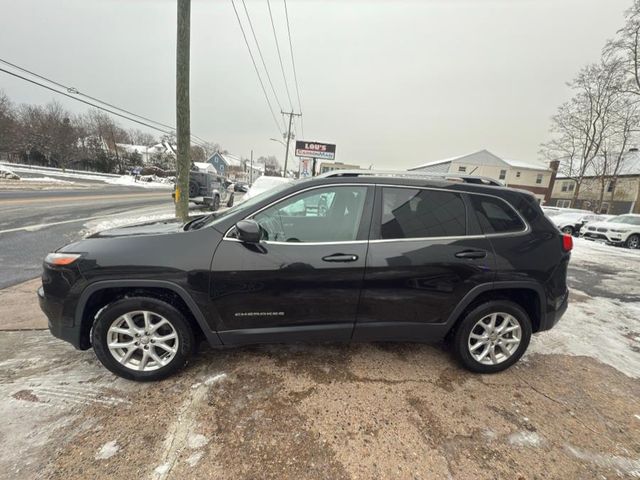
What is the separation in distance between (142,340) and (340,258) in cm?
172

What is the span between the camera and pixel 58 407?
2.10 meters

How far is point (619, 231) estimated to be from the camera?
12.8 meters

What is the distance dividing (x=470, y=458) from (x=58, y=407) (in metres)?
2.89

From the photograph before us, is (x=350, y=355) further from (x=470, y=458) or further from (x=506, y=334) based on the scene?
(x=506, y=334)

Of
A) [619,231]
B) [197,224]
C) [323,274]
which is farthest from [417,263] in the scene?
[619,231]

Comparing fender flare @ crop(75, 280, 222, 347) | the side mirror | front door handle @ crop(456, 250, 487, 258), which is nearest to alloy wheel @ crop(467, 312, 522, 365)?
front door handle @ crop(456, 250, 487, 258)

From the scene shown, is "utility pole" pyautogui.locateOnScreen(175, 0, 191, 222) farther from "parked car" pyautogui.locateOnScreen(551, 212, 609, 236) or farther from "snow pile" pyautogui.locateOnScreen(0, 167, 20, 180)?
"snow pile" pyautogui.locateOnScreen(0, 167, 20, 180)

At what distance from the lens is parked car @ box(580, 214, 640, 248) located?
12.6m

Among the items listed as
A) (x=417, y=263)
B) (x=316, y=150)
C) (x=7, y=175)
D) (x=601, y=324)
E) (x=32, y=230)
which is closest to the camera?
(x=417, y=263)

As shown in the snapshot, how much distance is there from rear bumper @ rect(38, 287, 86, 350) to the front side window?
1.65m

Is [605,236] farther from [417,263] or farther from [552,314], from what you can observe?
[417,263]

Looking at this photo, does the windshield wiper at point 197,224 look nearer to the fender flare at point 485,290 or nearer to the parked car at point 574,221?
the fender flare at point 485,290

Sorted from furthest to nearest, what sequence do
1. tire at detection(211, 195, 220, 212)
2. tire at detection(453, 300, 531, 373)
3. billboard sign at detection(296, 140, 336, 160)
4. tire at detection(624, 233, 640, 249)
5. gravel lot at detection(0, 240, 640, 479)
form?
billboard sign at detection(296, 140, 336, 160) < tire at detection(211, 195, 220, 212) < tire at detection(624, 233, 640, 249) < tire at detection(453, 300, 531, 373) < gravel lot at detection(0, 240, 640, 479)

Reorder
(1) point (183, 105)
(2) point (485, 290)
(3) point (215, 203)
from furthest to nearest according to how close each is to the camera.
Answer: (3) point (215, 203)
(1) point (183, 105)
(2) point (485, 290)
